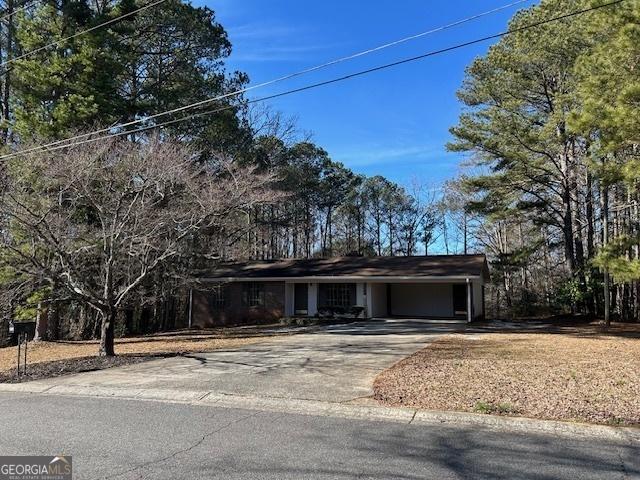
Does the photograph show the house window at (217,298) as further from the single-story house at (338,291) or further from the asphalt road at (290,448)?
the asphalt road at (290,448)

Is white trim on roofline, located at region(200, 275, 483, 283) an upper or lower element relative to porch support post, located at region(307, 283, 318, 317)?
upper

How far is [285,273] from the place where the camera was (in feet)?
94.4

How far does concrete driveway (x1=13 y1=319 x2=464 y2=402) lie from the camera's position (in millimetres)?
8773

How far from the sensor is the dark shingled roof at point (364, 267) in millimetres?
26062

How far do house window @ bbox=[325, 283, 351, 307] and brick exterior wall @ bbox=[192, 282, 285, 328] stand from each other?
8.31 ft

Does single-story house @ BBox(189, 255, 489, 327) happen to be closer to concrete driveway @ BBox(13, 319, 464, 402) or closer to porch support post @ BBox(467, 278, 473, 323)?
porch support post @ BBox(467, 278, 473, 323)

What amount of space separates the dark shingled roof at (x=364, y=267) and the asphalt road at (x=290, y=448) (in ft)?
63.5

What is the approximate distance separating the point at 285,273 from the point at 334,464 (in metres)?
23.9

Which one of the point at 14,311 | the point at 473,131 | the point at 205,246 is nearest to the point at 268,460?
the point at 205,246

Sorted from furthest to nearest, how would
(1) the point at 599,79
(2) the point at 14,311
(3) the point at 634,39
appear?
(2) the point at 14,311 → (1) the point at 599,79 → (3) the point at 634,39

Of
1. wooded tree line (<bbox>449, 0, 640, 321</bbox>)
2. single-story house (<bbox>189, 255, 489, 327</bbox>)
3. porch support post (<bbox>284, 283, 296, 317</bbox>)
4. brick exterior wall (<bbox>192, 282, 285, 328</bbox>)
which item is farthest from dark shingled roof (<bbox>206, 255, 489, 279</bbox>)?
wooded tree line (<bbox>449, 0, 640, 321</bbox>)

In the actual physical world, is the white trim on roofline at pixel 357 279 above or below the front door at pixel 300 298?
above

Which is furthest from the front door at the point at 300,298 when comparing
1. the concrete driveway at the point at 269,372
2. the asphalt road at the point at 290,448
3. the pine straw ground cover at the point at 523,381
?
the asphalt road at the point at 290,448

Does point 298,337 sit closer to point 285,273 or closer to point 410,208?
point 285,273
